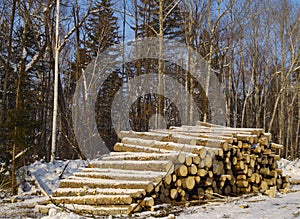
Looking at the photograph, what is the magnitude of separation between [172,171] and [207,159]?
3.57 ft

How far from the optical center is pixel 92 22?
82.4ft

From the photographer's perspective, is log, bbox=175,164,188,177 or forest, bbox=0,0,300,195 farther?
forest, bbox=0,0,300,195

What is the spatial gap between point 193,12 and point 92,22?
7349 mm

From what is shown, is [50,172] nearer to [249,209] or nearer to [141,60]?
[249,209]

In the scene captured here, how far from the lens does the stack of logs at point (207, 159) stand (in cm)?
800

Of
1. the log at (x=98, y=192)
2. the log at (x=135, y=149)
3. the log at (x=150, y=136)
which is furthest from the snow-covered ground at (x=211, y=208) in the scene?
the log at (x=150, y=136)

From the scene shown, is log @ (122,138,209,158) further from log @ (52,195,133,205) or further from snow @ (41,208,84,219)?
snow @ (41,208,84,219)

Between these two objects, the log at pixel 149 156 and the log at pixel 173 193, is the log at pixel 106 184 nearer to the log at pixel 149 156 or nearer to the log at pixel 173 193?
the log at pixel 173 193

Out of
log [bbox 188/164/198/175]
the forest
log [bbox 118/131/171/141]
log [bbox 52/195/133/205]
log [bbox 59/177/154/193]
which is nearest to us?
log [bbox 52/195/133/205]

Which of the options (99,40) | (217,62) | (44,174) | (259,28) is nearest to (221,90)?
(217,62)

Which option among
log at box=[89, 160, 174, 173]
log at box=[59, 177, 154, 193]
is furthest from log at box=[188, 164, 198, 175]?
log at box=[59, 177, 154, 193]

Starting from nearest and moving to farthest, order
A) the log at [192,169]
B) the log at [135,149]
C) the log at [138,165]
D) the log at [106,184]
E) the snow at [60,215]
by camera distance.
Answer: the snow at [60,215] < the log at [106,184] < the log at [138,165] < the log at [192,169] < the log at [135,149]

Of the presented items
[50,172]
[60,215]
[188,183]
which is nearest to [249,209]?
[188,183]

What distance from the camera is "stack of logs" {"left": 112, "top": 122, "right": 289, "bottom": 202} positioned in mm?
8000
